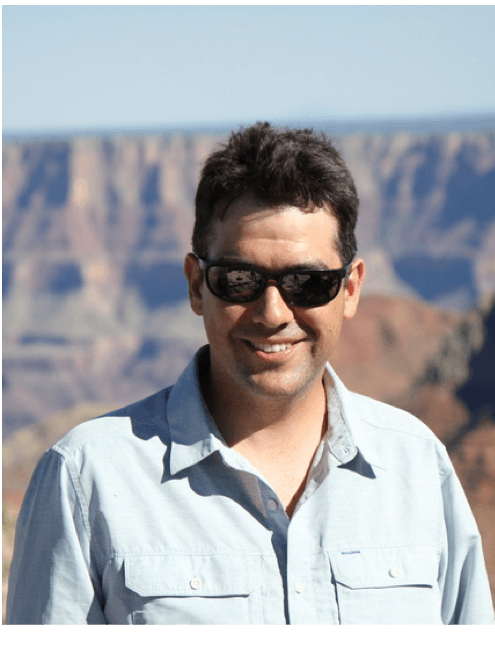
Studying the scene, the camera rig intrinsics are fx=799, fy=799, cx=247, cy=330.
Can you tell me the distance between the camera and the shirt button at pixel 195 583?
1.89 m

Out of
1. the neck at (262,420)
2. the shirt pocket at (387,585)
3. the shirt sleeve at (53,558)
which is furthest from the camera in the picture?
the neck at (262,420)

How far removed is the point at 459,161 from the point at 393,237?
14.6m

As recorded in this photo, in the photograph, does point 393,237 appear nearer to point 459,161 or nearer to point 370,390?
point 459,161

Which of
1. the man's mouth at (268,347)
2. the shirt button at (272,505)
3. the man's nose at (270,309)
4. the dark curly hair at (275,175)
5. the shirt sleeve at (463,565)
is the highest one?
the dark curly hair at (275,175)

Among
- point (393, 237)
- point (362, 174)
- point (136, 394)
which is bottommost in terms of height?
point (136, 394)

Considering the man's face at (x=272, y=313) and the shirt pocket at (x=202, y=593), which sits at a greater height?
the man's face at (x=272, y=313)

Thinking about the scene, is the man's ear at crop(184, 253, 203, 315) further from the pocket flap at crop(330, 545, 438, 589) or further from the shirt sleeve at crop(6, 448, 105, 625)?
the pocket flap at crop(330, 545, 438, 589)

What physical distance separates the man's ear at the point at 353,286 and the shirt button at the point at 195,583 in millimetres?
796

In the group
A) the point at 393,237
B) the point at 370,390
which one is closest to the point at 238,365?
the point at 370,390

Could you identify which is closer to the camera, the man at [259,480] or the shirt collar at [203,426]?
the man at [259,480]

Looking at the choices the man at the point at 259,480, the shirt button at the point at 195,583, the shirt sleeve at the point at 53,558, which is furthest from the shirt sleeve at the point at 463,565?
the shirt sleeve at the point at 53,558

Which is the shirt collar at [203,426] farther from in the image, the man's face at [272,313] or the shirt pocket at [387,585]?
the shirt pocket at [387,585]

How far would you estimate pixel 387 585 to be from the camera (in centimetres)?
200
